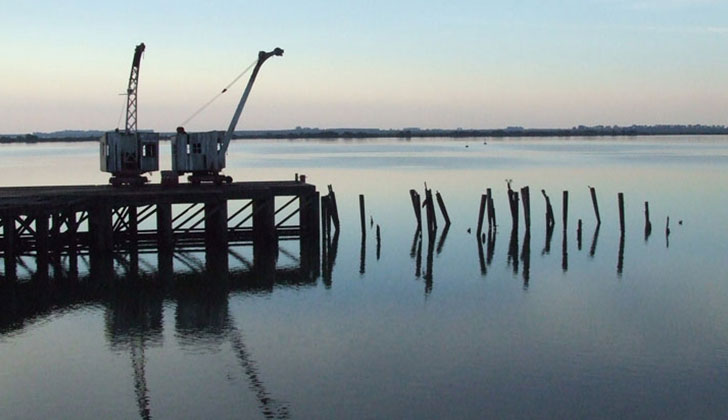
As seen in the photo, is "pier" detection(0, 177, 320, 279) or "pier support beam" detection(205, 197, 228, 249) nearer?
"pier" detection(0, 177, 320, 279)

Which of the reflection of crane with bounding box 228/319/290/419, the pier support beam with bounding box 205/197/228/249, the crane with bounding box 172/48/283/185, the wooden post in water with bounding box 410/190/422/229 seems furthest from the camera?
the wooden post in water with bounding box 410/190/422/229

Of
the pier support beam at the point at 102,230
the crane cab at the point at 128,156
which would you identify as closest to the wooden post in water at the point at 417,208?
the crane cab at the point at 128,156

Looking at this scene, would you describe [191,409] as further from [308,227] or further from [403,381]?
[308,227]

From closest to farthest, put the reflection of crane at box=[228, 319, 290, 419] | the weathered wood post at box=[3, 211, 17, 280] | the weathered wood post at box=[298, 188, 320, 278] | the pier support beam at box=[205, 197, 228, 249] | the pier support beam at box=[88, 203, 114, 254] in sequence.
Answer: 1. the reflection of crane at box=[228, 319, 290, 419]
2. the weathered wood post at box=[3, 211, 17, 280]
3. the pier support beam at box=[88, 203, 114, 254]
4. the pier support beam at box=[205, 197, 228, 249]
5. the weathered wood post at box=[298, 188, 320, 278]

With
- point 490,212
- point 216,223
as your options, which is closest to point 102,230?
point 216,223

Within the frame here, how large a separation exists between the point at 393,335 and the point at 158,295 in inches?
393

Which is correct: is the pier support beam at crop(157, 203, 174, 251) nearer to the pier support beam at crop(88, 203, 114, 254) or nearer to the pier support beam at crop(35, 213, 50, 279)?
the pier support beam at crop(88, 203, 114, 254)

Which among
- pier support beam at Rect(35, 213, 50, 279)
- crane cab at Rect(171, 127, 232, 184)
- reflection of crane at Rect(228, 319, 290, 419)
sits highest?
crane cab at Rect(171, 127, 232, 184)

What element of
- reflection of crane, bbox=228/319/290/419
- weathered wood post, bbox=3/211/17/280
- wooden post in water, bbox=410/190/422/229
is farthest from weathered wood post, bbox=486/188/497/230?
weathered wood post, bbox=3/211/17/280

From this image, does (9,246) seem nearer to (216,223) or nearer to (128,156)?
(216,223)

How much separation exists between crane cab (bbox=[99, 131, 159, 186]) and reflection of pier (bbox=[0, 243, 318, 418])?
554 cm

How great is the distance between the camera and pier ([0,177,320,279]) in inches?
1421

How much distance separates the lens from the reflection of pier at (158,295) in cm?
2341

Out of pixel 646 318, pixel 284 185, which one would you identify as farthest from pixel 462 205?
pixel 646 318
